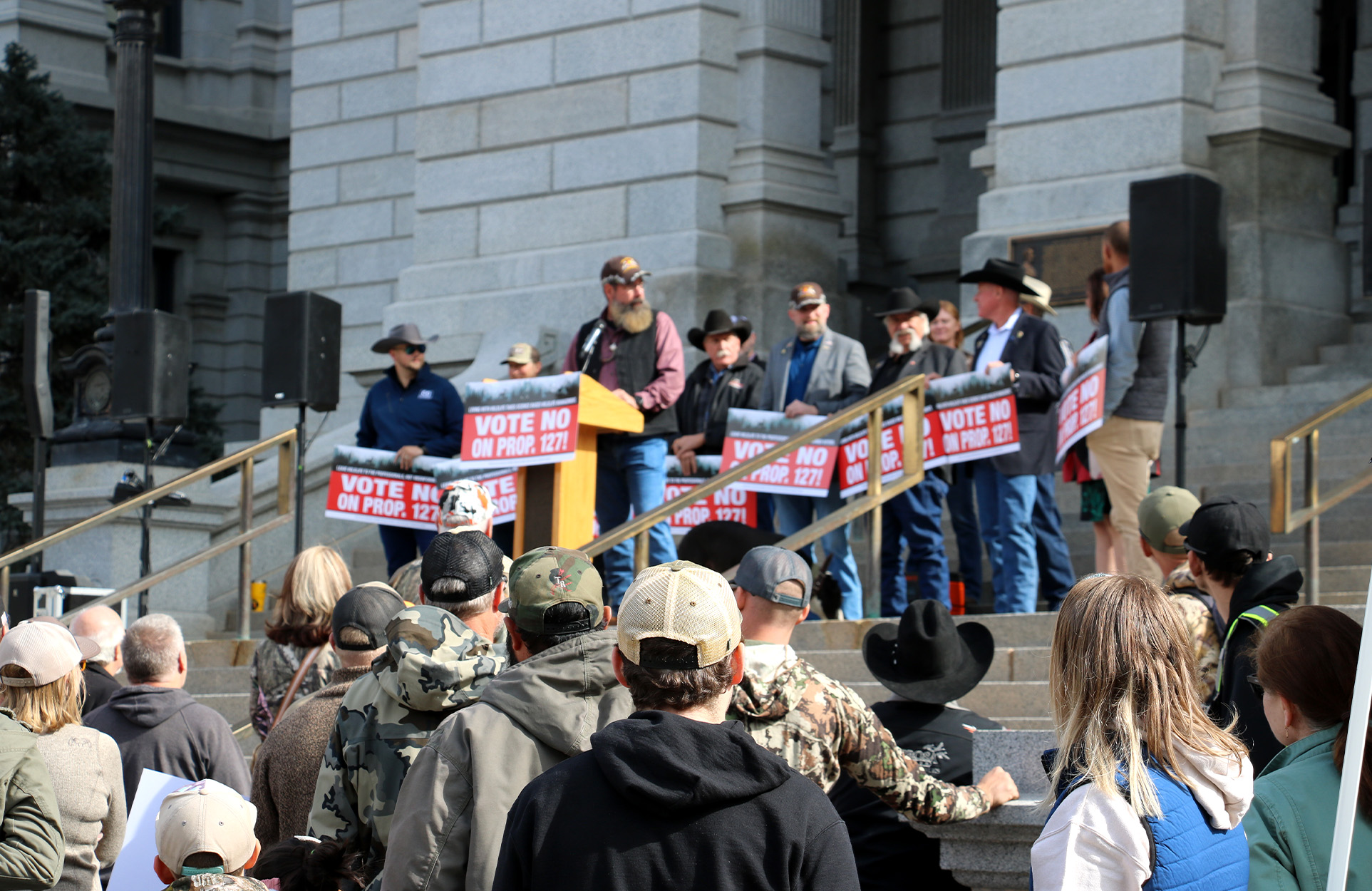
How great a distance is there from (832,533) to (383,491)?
2942 mm

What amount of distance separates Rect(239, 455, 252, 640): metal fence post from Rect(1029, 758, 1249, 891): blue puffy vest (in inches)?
341

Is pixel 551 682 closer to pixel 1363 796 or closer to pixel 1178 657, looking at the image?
pixel 1178 657

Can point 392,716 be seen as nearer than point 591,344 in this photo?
Yes

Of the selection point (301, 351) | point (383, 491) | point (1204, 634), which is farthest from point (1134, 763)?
point (301, 351)

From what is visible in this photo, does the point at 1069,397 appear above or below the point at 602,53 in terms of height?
below

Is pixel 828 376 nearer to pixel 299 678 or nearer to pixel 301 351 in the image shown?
pixel 301 351

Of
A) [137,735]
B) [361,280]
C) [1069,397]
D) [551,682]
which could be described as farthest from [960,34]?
[551,682]

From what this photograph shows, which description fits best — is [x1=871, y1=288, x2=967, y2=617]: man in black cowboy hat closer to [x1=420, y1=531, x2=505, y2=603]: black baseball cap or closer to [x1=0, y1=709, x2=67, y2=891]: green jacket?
[x1=420, y1=531, x2=505, y2=603]: black baseball cap

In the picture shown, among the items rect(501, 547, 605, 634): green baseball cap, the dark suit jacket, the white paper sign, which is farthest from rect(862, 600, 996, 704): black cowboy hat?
the dark suit jacket

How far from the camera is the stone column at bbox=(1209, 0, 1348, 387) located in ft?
43.5

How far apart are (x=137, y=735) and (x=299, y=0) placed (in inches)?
702

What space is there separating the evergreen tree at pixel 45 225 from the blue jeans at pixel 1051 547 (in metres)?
15.6

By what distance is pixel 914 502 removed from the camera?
10117mm

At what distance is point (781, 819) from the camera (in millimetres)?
3027
